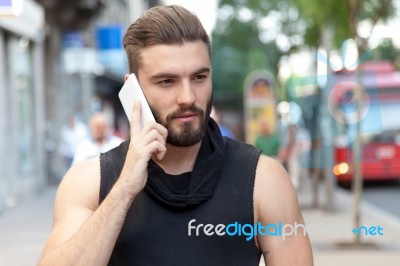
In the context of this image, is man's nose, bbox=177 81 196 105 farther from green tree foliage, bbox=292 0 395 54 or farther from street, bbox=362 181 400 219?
street, bbox=362 181 400 219

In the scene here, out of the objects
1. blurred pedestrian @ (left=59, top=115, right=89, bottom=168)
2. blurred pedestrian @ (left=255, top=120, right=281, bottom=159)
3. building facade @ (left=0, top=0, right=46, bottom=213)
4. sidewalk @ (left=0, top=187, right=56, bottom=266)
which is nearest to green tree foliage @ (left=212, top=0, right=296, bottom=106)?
blurred pedestrian @ (left=59, top=115, right=89, bottom=168)

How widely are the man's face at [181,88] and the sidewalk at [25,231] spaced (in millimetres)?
7670

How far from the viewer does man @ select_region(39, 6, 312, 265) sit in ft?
7.80

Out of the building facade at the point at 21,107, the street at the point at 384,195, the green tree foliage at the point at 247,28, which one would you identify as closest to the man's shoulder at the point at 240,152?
the building facade at the point at 21,107

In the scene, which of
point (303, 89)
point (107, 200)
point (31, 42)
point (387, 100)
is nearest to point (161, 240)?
point (107, 200)

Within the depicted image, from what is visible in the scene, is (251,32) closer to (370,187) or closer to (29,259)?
(370,187)

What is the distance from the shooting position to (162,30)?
2420mm

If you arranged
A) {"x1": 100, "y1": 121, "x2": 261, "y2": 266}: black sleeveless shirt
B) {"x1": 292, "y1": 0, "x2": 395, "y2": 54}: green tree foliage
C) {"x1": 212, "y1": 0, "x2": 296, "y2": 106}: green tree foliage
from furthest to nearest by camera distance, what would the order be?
{"x1": 212, "y1": 0, "x2": 296, "y2": 106}: green tree foliage → {"x1": 292, "y1": 0, "x2": 395, "y2": 54}: green tree foliage → {"x1": 100, "y1": 121, "x2": 261, "y2": 266}: black sleeveless shirt

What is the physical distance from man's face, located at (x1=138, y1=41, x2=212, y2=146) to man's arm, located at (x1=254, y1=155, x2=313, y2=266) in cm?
23

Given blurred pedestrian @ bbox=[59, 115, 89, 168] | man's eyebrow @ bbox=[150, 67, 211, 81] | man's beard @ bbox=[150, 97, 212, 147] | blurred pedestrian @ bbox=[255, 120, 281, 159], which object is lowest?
blurred pedestrian @ bbox=[59, 115, 89, 168]

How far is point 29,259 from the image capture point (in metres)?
10.2

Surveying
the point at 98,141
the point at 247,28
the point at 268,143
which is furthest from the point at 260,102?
Result: the point at 247,28

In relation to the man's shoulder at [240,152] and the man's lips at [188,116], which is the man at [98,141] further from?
the man's lips at [188,116]

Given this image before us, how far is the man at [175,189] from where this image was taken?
2377mm
